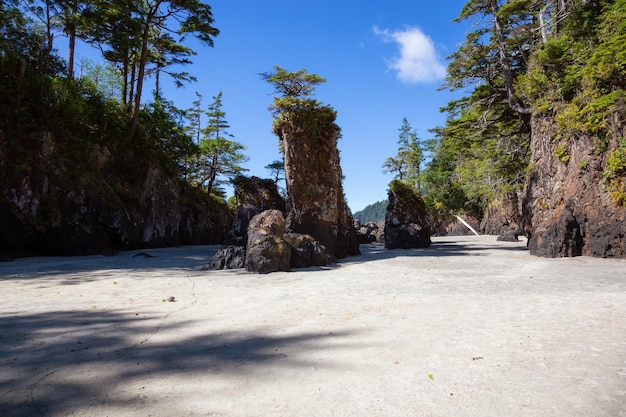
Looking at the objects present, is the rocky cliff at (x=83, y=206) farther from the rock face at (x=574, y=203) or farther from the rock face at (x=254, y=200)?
the rock face at (x=574, y=203)

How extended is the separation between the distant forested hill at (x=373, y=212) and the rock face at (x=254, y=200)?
12356 cm

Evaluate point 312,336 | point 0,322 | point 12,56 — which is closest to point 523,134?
point 312,336

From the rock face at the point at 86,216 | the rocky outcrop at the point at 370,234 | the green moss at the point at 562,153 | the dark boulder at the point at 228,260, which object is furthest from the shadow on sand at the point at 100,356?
the rocky outcrop at the point at 370,234

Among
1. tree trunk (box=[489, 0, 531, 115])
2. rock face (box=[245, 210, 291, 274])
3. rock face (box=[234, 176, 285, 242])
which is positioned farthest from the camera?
rock face (box=[234, 176, 285, 242])

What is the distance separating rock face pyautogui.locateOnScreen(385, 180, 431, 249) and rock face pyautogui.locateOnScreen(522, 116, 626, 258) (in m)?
6.18

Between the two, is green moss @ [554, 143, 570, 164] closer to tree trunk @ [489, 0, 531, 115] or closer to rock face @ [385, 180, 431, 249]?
tree trunk @ [489, 0, 531, 115]

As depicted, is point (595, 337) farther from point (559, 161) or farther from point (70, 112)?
point (70, 112)

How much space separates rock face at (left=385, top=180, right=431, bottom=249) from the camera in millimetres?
17859

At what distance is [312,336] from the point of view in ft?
10.1

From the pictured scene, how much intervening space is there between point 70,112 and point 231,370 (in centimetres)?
1664

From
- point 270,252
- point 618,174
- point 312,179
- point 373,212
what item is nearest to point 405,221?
point 312,179

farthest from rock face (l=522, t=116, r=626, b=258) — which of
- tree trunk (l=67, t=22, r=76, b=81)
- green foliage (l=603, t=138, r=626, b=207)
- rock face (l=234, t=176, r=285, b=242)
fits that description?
tree trunk (l=67, t=22, r=76, b=81)

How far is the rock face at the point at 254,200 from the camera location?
23734 mm

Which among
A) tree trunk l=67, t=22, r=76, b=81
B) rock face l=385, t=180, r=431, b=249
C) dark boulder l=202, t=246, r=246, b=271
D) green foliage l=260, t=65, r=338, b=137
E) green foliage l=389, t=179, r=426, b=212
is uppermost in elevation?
tree trunk l=67, t=22, r=76, b=81
